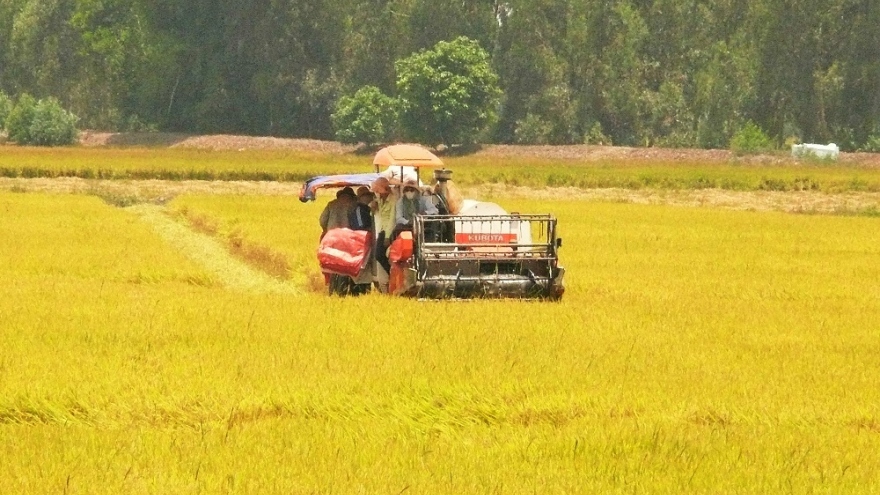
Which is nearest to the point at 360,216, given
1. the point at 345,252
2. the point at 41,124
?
the point at 345,252

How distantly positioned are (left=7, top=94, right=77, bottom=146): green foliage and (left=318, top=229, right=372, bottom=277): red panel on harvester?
6331 cm

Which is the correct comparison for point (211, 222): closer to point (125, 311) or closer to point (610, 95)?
point (125, 311)

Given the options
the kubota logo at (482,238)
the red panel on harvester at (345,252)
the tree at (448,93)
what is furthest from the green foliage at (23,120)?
the kubota logo at (482,238)

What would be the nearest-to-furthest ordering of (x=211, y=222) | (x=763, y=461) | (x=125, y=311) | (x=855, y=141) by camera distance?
1. (x=763, y=461)
2. (x=125, y=311)
3. (x=211, y=222)
4. (x=855, y=141)

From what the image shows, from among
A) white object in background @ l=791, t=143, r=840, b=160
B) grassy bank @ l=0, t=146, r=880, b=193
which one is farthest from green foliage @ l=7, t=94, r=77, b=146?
white object in background @ l=791, t=143, r=840, b=160

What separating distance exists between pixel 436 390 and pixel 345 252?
7213 millimetres

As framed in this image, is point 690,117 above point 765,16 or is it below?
below

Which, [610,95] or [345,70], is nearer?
[610,95]

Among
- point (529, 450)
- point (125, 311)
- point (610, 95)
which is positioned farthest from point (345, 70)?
point (529, 450)

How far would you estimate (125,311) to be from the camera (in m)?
15.0

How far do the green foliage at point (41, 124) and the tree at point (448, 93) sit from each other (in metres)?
18.4

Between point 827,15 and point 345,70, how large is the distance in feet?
87.2

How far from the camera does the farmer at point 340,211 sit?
1878cm

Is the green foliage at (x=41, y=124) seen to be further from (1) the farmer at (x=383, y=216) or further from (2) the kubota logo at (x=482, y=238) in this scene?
(2) the kubota logo at (x=482, y=238)
